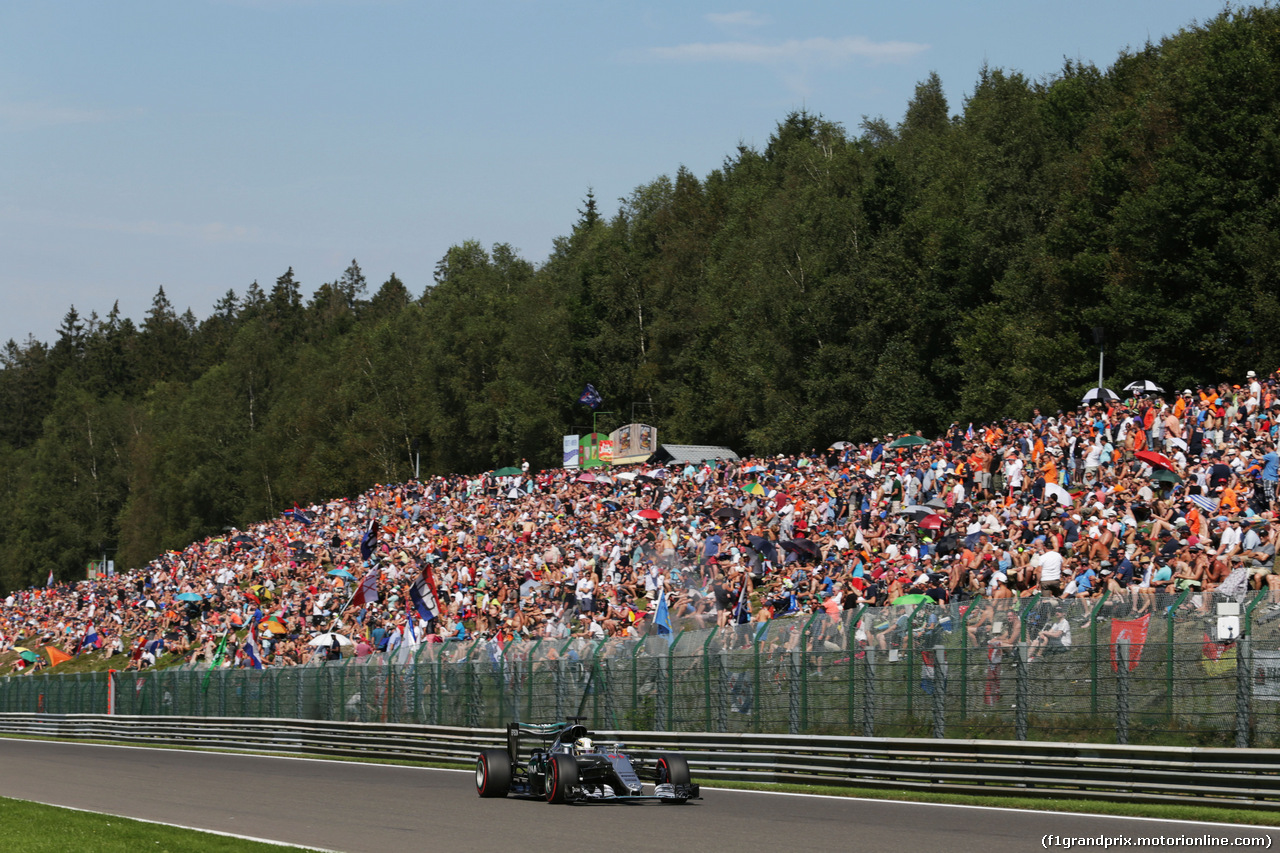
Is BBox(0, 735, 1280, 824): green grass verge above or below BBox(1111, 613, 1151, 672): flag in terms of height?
below

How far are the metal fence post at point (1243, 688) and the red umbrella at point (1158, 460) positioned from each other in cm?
1081

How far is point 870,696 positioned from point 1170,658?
4.05 metres

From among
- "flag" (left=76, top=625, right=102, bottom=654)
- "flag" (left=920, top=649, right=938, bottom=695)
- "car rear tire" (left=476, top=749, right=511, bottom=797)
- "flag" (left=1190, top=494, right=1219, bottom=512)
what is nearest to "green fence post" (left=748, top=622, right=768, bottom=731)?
"flag" (left=920, top=649, right=938, bottom=695)

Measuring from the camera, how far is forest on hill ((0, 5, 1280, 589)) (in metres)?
47.6

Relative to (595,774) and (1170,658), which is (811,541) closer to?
(595,774)

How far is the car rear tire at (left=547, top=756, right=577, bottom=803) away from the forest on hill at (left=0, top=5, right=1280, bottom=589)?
112 feet

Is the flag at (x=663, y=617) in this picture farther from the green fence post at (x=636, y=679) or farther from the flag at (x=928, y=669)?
the flag at (x=928, y=669)

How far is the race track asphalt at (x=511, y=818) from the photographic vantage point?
12289 millimetres

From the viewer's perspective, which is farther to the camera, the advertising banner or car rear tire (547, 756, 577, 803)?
the advertising banner

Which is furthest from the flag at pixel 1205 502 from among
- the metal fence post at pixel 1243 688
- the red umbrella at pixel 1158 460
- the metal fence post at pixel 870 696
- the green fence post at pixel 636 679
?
the green fence post at pixel 636 679

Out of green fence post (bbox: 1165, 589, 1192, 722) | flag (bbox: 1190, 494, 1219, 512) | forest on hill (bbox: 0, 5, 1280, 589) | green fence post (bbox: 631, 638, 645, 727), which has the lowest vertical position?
green fence post (bbox: 631, 638, 645, 727)

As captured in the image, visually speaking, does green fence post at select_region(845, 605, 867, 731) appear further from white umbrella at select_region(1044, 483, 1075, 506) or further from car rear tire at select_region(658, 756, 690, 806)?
white umbrella at select_region(1044, 483, 1075, 506)

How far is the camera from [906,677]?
17.2 m

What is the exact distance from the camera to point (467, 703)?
24188 mm
